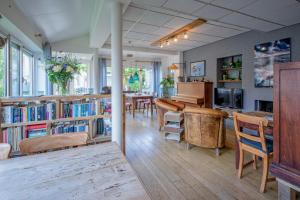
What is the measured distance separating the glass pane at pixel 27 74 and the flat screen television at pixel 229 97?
5643mm

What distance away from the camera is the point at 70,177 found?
0.98m

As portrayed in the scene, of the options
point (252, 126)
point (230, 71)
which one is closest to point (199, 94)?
point (230, 71)

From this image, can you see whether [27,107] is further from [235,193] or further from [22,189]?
[235,193]

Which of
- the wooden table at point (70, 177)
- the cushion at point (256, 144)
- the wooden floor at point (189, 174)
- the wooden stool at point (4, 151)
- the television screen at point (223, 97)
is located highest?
the television screen at point (223, 97)

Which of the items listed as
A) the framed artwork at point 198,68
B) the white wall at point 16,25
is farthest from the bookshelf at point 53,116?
the framed artwork at point 198,68

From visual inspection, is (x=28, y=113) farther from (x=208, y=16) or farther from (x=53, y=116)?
(x=208, y=16)

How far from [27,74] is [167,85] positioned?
18.1ft

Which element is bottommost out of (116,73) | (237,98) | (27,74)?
(237,98)

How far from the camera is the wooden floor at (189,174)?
2.04 m

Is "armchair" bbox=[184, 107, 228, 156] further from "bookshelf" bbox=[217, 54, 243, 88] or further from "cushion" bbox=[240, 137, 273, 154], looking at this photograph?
"bookshelf" bbox=[217, 54, 243, 88]

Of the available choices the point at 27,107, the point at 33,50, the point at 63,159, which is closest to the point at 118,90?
the point at 27,107

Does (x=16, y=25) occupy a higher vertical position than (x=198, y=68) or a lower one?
higher

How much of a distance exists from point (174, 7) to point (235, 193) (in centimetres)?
291

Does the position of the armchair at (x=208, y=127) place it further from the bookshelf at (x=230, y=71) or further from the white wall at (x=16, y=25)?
the white wall at (x=16, y=25)
